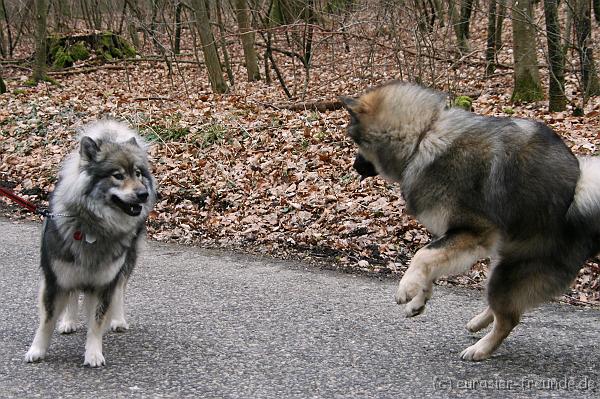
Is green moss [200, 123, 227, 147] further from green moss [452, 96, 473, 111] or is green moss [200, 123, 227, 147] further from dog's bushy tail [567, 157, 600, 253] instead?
dog's bushy tail [567, 157, 600, 253]

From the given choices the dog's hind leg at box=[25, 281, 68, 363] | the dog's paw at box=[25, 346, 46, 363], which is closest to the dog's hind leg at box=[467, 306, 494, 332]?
the dog's hind leg at box=[25, 281, 68, 363]

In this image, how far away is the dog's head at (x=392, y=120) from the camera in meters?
4.68

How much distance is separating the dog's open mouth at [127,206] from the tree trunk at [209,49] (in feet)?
39.0

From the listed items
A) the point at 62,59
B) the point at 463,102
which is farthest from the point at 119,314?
the point at 62,59

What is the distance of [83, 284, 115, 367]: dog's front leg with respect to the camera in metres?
4.51

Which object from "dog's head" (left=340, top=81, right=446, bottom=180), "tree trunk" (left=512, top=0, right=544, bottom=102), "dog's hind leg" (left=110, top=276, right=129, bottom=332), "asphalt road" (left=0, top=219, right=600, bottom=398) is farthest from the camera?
"tree trunk" (left=512, top=0, right=544, bottom=102)

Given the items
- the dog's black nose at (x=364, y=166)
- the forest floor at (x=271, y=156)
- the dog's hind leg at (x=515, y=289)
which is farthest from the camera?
the forest floor at (x=271, y=156)

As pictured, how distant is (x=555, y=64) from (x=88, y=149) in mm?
8517

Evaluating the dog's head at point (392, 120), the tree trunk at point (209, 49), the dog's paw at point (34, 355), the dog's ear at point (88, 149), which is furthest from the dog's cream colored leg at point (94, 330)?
the tree trunk at point (209, 49)

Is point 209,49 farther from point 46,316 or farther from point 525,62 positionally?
point 46,316

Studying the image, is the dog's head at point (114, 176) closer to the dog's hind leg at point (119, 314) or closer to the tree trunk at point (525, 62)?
the dog's hind leg at point (119, 314)

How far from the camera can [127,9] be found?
24.7 meters

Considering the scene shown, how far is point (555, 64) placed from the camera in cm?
1066

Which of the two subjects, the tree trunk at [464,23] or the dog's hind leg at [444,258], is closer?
the dog's hind leg at [444,258]
